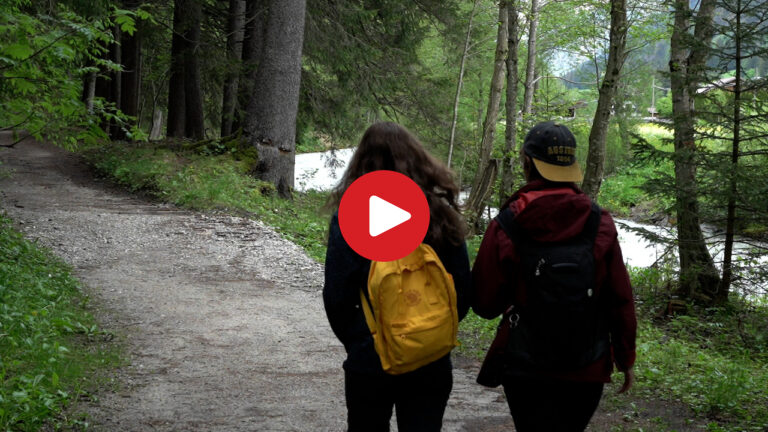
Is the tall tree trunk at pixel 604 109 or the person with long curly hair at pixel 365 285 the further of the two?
the tall tree trunk at pixel 604 109

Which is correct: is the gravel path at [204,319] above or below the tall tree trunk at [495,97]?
below

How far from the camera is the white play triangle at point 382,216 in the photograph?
2.79 m

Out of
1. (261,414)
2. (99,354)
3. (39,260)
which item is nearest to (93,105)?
(39,260)

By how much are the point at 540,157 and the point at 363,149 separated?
728 millimetres

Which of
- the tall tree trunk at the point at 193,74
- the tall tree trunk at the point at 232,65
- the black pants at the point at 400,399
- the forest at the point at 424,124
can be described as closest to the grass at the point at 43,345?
the forest at the point at 424,124

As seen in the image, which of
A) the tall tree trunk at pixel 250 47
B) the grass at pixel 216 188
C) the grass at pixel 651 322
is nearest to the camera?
the grass at pixel 651 322

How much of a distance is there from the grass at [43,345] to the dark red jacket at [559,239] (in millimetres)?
3138

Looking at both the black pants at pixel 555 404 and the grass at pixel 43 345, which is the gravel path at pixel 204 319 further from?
the black pants at pixel 555 404

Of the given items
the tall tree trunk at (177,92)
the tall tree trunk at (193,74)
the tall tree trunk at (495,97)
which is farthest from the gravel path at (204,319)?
the tall tree trunk at (495,97)

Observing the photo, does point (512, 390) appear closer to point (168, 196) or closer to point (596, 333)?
point (596, 333)

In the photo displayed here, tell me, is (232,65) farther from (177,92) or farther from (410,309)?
(410,309)

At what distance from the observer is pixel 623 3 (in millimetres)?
11281

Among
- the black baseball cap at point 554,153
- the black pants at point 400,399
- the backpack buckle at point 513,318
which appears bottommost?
the black pants at point 400,399

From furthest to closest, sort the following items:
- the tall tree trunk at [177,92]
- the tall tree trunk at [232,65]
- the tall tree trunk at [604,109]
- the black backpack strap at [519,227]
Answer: the tall tree trunk at [177,92] < the tall tree trunk at [232,65] < the tall tree trunk at [604,109] < the black backpack strap at [519,227]
